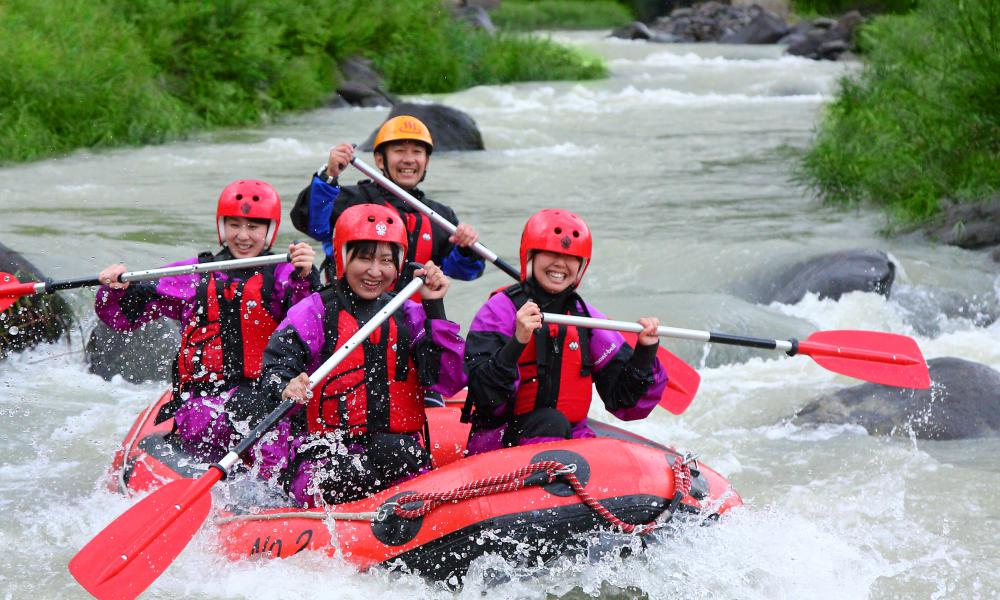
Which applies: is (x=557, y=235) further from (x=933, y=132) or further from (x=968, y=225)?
(x=933, y=132)

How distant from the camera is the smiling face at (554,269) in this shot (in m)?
4.06

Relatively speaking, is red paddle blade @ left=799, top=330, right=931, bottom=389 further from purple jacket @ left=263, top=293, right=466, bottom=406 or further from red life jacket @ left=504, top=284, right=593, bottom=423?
purple jacket @ left=263, top=293, right=466, bottom=406

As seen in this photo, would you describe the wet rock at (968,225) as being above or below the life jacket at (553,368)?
below

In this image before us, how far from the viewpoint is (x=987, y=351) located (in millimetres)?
7355

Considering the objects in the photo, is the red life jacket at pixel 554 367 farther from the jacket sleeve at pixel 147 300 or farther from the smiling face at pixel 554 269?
the jacket sleeve at pixel 147 300

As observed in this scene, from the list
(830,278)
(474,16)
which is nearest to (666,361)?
(830,278)

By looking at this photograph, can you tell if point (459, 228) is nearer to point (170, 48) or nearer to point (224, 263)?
point (224, 263)

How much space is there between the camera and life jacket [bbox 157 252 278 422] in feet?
15.3

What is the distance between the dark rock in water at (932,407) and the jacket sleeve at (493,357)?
273 centimetres

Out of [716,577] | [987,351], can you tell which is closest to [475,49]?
[987,351]

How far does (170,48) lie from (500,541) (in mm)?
12530

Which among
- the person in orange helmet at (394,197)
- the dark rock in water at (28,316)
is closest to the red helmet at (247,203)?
the person in orange helmet at (394,197)

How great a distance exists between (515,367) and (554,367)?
0.24m

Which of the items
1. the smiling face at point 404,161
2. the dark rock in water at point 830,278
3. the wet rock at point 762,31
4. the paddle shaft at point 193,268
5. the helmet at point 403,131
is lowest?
the dark rock in water at point 830,278
